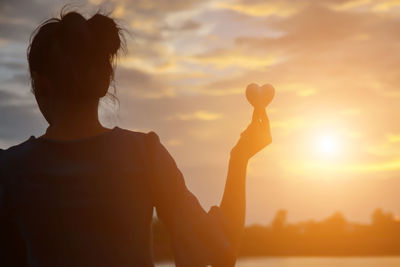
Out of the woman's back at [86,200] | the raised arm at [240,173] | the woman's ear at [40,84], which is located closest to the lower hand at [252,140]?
the raised arm at [240,173]

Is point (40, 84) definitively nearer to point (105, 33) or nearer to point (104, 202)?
point (105, 33)

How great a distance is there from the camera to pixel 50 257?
9.48 ft

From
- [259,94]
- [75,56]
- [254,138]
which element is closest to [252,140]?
[254,138]

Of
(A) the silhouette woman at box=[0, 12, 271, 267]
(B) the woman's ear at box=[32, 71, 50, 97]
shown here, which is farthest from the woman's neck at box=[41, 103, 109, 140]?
(B) the woman's ear at box=[32, 71, 50, 97]

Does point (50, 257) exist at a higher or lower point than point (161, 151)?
lower

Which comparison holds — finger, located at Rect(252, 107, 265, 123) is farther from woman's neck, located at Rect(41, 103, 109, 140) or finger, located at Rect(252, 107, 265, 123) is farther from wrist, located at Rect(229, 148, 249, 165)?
woman's neck, located at Rect(41, 103, 109, 140)

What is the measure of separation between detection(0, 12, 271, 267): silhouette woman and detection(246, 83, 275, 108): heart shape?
452 mm

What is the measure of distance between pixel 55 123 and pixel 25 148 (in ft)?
0.56

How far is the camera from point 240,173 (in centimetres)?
306

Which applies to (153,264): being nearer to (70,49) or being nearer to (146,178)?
(146,178)

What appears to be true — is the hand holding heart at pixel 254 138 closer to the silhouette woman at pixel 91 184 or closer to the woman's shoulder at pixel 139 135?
the silhouette woman at pixel 91 184

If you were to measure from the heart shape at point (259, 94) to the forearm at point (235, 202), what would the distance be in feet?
1.29

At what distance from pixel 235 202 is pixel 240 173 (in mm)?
133

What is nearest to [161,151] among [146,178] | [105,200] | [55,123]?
[146,178]
